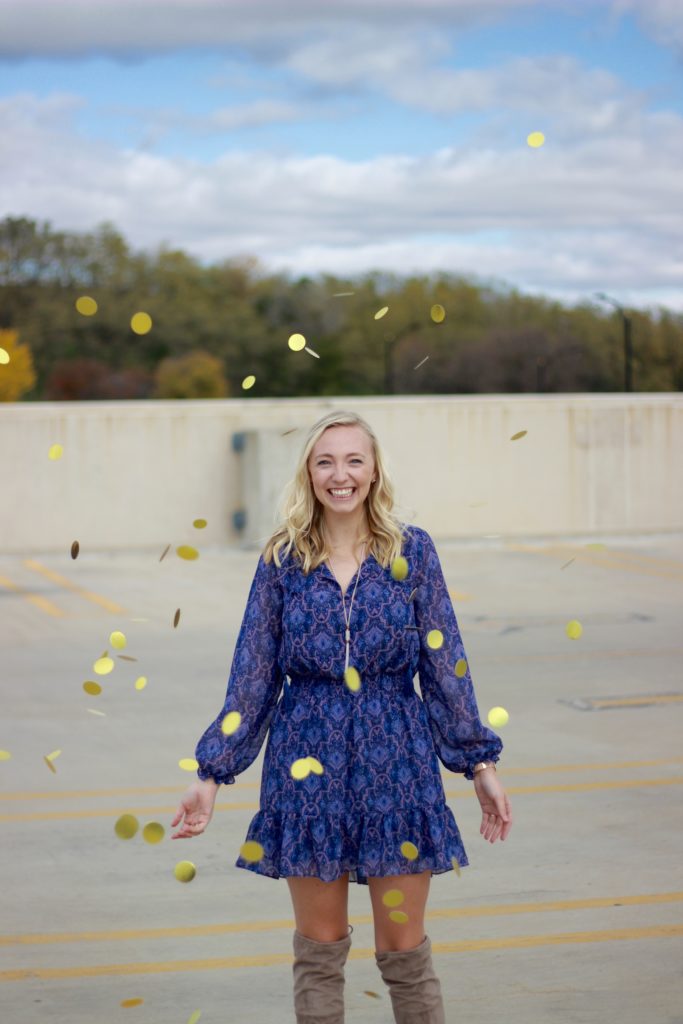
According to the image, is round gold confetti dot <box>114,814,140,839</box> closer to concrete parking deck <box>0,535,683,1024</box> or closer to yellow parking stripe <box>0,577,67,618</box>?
concrete parking deck <box>0,535,683,1024</box>

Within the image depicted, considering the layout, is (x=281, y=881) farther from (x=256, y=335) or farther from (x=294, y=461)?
(x=256, y=335)

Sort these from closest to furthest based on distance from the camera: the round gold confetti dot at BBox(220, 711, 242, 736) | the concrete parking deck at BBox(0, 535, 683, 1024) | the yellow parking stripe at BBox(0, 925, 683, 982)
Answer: the round gold confetti dot at BBox(220, 711, 242, 736) < the concrete parking deck at BBox(0, 535, 683, 1024) < the yellow parking stripe at BBox(0, 925, 683, 982)

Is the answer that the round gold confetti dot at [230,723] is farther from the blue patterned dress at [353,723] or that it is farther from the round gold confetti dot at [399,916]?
the round gold confetti dot at [399,916]

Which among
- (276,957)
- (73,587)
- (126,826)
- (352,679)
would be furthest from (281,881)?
(73,587)

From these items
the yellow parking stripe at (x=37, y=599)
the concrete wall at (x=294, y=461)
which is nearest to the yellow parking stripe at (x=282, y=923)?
the yellow parking stripe at (x=37, y=599)

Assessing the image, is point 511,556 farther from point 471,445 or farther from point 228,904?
point 228,904

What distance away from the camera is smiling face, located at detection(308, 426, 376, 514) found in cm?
355

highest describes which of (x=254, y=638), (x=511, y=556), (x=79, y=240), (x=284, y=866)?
(x=79, y=240)

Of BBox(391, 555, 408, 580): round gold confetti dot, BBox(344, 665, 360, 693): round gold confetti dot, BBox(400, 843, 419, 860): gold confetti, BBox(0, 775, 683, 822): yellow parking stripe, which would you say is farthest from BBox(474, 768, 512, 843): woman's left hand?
BBox(0, 775, 683, 822): yellow parking stripe

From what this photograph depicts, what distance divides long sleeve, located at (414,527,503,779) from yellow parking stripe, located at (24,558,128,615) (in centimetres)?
1155

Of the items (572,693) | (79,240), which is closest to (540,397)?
(572,693)

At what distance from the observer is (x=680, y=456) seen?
23984 mm

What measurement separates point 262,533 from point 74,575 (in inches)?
162

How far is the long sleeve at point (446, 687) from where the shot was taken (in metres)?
3.55
